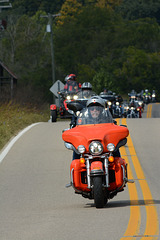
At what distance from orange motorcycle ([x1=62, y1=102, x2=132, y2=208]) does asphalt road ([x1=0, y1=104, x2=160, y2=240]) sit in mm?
313

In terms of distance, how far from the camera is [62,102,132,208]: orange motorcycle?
34.3 ft

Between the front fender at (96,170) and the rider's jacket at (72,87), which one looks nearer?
the front fender at (96,170)

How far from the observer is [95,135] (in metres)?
10.7

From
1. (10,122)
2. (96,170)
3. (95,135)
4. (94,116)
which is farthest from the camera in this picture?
(10,122)

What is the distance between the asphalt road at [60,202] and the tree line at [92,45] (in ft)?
202

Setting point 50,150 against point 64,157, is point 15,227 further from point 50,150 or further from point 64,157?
point 50,150

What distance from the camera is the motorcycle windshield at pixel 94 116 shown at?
1138 cm

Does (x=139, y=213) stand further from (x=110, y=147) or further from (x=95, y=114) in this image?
(x=95, y=114)

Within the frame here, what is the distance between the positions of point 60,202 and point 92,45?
10446 cm

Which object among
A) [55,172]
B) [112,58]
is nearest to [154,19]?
[112,58]

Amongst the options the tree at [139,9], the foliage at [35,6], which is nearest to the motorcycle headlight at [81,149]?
the tree at [139,9]

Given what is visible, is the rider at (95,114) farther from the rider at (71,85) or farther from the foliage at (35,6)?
the foliage at (35,6)

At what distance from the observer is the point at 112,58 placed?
112 meters

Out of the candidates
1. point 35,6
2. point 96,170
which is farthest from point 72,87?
point 35,6
